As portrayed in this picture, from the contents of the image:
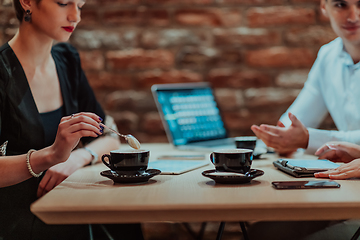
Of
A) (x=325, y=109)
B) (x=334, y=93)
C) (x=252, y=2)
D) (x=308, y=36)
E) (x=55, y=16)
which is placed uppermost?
(x=252, y=2)

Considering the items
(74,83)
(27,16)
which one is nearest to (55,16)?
(27,16)

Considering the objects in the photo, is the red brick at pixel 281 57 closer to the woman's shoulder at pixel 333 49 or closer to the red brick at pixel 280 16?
the red brick at pixel 280 16

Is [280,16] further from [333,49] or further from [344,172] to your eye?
[344,172]

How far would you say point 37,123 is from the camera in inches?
51.9

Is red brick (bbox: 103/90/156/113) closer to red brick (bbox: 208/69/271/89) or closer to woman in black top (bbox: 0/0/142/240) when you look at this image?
red brick (bbox: 208/69/271/89)

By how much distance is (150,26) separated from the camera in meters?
2.38

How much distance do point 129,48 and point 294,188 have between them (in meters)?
1.77

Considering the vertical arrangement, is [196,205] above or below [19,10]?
below

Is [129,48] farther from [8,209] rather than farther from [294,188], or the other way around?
[294,188]

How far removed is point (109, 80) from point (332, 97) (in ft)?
4.50

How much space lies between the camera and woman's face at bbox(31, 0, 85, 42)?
1303mm

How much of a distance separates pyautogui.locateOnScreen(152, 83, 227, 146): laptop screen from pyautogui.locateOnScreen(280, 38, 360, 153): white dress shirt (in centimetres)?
37

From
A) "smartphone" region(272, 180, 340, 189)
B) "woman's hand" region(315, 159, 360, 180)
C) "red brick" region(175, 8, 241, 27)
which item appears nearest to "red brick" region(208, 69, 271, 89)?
"red brick" region(175, 8, 241, 27)

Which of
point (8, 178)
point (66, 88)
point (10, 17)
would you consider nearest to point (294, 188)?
point (8, 178)
